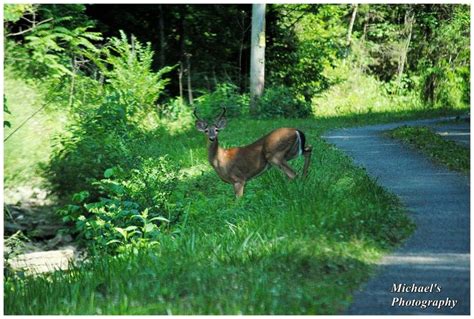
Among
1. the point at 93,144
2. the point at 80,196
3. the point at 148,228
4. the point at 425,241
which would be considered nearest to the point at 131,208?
the point at 80,196

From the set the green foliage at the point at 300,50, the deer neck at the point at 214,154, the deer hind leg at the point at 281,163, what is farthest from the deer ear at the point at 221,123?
the green foliage at the point at 300,50

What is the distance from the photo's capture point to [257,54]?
76.8 feet

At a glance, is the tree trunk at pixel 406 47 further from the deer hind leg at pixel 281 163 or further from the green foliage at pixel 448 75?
the deer hind leg at pixel 281 163

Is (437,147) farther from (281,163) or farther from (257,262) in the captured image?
(257,262)

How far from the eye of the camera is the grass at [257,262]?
21.2 feet

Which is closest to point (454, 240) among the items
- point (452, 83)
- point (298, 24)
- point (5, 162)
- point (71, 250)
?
point (71, 250)

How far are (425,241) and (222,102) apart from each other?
1588 centimetres

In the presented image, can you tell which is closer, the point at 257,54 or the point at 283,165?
the point at 283,165

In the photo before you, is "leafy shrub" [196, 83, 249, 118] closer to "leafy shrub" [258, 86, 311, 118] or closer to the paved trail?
"leafy shrub" [258, 86, 311, 118]

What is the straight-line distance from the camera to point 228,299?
6.43 metres

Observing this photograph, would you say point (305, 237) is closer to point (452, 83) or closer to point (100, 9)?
point (452, 83)

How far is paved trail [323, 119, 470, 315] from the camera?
20.5 ft

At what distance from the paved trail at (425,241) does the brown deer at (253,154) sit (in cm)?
115

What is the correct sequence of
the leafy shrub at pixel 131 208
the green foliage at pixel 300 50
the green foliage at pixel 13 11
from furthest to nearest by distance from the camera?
the green foliage at pixel 300 50 < the green foliage at pixel 13 11 < the leafy shrub at pixel 131 208
